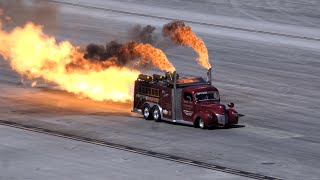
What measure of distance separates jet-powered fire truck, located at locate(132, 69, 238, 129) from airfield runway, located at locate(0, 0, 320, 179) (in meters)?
0.67

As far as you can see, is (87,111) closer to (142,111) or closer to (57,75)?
(142,111)

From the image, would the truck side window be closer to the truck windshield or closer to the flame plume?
the truck windshield

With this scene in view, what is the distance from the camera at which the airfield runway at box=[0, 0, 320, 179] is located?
2057 inches

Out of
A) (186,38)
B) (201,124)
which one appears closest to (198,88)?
(201,124)

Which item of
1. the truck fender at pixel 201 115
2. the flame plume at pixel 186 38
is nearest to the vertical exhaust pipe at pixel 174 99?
the truck fender at pixel 201 115

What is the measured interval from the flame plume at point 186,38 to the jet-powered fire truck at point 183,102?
2762 millimetres

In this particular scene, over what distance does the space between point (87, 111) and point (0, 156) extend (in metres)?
13.4

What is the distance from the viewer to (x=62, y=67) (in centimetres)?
7112

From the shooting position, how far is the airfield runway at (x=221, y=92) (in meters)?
52.2

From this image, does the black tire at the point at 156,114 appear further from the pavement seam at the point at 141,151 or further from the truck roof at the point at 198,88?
the pavement seam at the point at 141,151

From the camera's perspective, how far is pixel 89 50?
67500mm

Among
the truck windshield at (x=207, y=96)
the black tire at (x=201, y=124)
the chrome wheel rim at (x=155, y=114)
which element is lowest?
the black tire at (x=201, y=124)

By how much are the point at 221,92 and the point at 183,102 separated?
12.9 meters

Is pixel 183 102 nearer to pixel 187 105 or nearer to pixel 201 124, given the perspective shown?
pixel 187 105
